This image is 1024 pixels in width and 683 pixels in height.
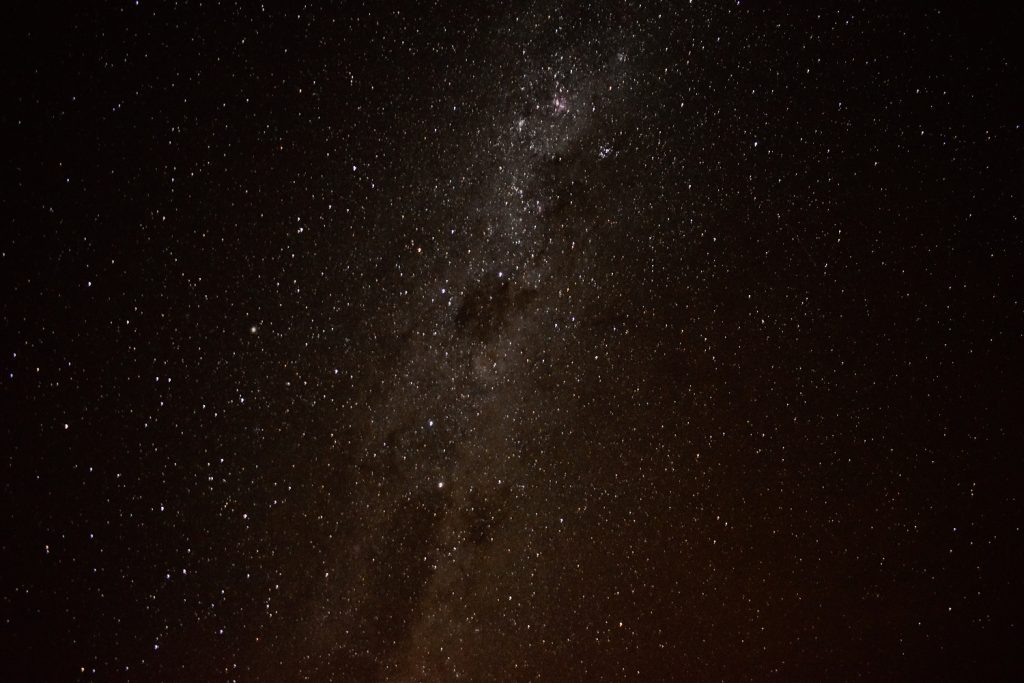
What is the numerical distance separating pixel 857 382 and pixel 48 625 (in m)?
0.93

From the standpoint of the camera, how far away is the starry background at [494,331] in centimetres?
64

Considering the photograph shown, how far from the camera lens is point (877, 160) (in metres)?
0.75

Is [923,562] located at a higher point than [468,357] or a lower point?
lower

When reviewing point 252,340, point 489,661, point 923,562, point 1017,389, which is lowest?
point 923,562

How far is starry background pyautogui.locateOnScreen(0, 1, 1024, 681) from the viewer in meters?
0.64

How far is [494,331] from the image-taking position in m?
0.71

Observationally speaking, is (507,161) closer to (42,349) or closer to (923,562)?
(42,349)

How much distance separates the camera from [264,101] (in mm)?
647

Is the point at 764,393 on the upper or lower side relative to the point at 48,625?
lower

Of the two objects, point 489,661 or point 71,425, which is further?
point 489,661

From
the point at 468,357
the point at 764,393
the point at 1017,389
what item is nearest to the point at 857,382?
the point at 764,393

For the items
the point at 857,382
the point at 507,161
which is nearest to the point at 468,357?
the point at 507,161

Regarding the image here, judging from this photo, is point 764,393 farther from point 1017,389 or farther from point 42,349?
point 42,349

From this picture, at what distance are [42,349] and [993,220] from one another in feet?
3.47
